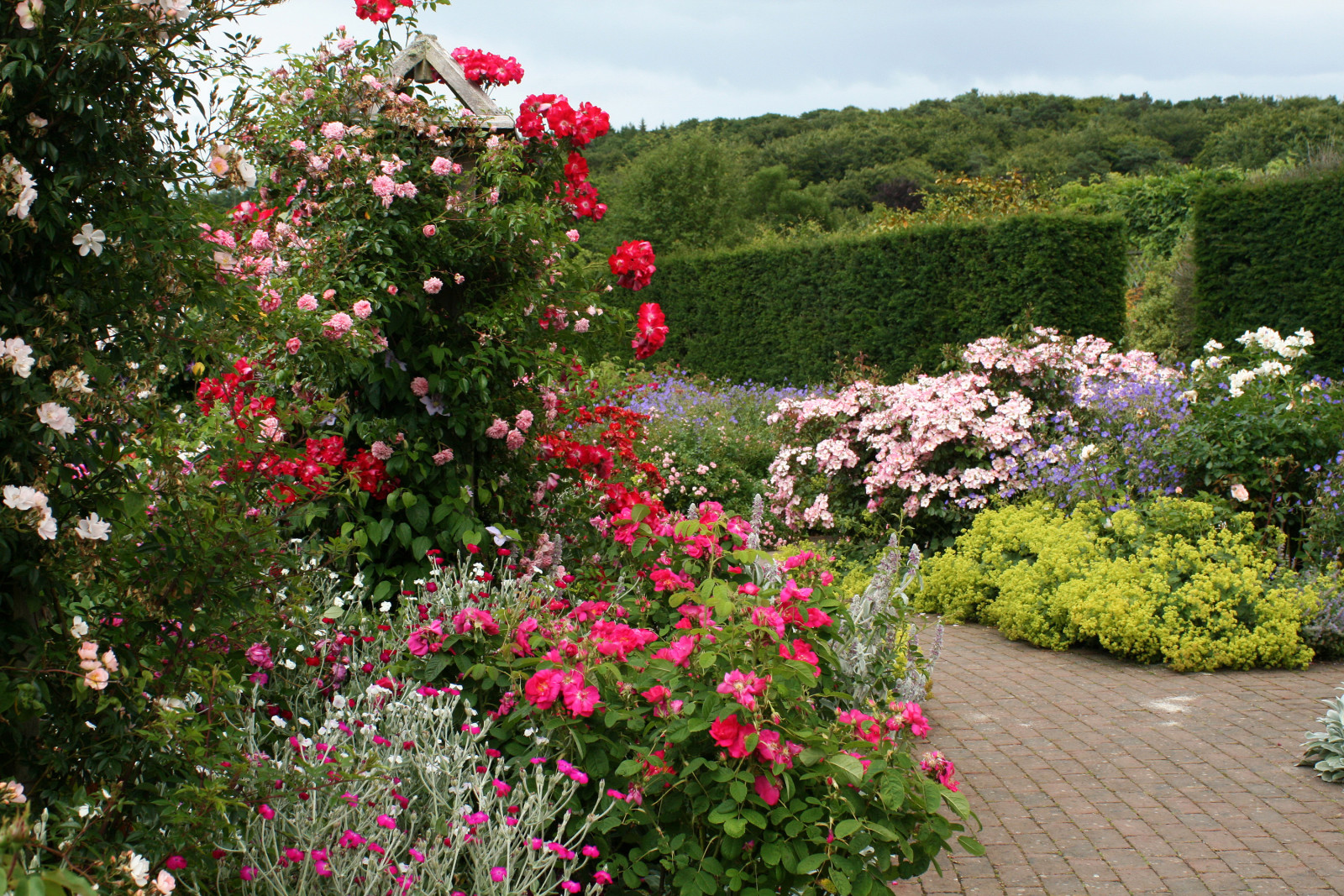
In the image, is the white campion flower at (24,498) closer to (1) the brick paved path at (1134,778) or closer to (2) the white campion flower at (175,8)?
(2) the white campion flower at (175,8)

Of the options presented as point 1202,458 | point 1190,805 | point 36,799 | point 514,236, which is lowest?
point 1190,805

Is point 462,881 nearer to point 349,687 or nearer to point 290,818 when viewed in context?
point 290,818

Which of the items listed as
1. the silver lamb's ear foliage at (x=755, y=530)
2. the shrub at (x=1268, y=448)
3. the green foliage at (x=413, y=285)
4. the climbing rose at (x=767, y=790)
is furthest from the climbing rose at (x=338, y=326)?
the shrub at (x=1268, y=448)

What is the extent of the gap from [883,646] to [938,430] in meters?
3.88

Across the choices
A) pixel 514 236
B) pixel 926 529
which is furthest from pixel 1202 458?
pixel 514 236

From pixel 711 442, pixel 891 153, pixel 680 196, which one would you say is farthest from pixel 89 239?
pixel 891 153

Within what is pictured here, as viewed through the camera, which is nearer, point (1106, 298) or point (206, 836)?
point (206, 836)

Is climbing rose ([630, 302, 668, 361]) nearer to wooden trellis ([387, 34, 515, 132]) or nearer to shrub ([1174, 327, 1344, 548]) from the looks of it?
wooden trellis ([387, 34, 515, 132])

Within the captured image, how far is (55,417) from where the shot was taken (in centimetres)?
140

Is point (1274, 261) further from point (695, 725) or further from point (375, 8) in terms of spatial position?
point (695, 725)

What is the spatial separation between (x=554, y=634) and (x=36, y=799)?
4.24 feet

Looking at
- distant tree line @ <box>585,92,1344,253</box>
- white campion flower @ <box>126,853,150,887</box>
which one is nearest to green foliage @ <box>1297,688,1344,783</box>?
white campion flower @ <box>126,853,150,887</box>

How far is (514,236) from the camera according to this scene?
3561 millimetres

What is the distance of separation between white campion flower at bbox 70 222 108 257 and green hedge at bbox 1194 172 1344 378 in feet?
34.4
